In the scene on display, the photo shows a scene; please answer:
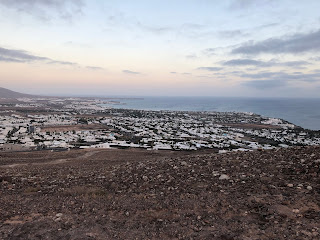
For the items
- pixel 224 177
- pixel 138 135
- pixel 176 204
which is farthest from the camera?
pixel 138 135

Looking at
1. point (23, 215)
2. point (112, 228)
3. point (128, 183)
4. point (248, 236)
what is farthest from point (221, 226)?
point (23, 215)

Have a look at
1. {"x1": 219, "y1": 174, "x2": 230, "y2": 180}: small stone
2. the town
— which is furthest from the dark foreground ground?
the town

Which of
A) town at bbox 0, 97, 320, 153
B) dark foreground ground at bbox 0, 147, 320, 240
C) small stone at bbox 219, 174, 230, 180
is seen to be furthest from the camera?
town at bbox 0, 97, 320, 153

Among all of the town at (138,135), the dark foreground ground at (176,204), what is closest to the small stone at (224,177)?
the dark foreground ground at (176,204)

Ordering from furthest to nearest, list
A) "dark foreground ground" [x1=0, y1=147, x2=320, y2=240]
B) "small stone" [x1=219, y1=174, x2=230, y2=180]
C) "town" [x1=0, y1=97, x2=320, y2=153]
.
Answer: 1. "town" [x1=0, y1=97, x2=320, y2=153]
2. "small stone" [x1=219, y1=174, x2=230, y2=180]
3. "dark foreground ground" [x1=0, y1=147, x2=320, y2=240]

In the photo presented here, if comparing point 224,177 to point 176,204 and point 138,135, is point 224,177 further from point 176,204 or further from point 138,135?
point 138,135

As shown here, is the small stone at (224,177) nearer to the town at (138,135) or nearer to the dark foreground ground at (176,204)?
the dark foreground ground at (176,204)

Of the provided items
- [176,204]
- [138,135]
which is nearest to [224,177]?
[176,204]

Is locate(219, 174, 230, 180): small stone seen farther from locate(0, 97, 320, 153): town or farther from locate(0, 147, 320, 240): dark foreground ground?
locate(0, 97, 320, 153): town
